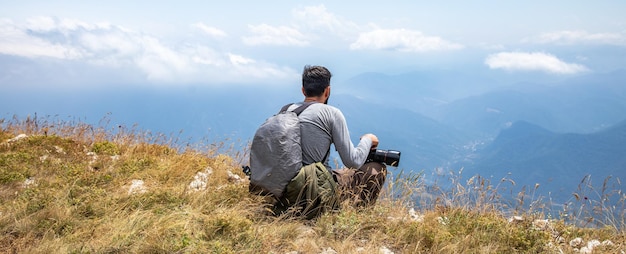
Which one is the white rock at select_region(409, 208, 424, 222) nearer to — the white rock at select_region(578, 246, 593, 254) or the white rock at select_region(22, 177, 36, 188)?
the white rock at select_region(578, 246, 593, 254)

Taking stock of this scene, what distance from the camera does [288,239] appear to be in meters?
4.00

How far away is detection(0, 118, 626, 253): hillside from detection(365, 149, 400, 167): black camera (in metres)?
0.57

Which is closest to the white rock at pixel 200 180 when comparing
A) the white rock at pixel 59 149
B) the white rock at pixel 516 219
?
the white rock at pixel 59 149

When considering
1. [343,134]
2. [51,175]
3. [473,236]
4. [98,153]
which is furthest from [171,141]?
[473,236]

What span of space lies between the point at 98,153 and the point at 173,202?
10.7ft

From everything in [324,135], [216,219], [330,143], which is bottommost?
[216,219]

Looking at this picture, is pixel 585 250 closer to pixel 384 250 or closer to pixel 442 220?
pixel 442 220

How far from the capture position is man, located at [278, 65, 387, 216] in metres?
4.55

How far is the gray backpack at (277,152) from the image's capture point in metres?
4.35

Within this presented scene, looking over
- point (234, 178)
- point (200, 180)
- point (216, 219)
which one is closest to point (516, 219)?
point (216, 219)

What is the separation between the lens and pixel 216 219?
3875mm

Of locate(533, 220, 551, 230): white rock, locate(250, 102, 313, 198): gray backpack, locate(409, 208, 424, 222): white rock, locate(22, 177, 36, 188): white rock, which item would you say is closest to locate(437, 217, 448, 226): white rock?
locate(409, 208, 424, 222): white rock

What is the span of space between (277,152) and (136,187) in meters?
2.37

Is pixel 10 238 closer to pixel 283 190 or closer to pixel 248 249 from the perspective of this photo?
pixel 248 249
